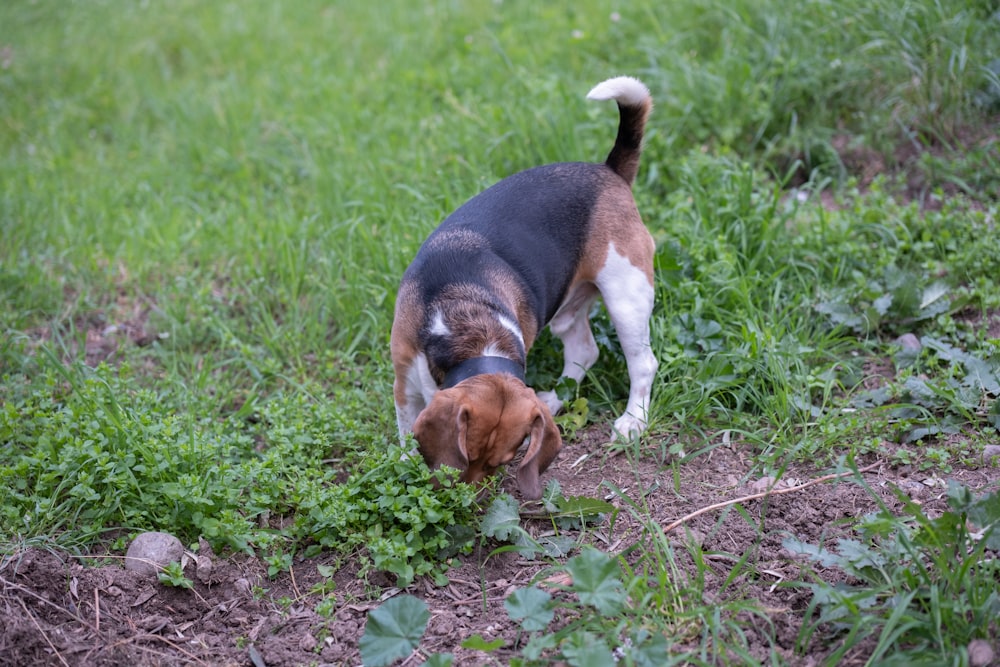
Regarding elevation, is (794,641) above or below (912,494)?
above

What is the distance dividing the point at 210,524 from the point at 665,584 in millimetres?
1821

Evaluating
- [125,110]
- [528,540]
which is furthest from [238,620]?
[125,110]

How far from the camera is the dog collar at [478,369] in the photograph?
3.79m

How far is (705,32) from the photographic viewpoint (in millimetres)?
7113

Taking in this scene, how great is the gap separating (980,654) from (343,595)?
219cm

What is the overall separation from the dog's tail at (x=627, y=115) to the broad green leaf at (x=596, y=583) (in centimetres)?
232

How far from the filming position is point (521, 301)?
4379 mm

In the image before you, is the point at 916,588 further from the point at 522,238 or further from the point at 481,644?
the point at 522,238

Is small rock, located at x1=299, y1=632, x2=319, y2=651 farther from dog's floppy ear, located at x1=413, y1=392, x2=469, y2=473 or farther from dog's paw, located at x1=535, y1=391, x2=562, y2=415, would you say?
dog's paw, located at x1=535, y1=391, x2=562, y2=415

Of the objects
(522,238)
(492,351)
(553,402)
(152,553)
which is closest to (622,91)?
(522,238)

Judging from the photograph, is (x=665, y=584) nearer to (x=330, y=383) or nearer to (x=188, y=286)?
(x=330, y=383)

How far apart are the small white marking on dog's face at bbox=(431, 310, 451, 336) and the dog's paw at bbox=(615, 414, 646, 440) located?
104 centimetres

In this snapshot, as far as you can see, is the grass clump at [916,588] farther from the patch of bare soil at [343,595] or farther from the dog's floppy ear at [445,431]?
the dog's floppy ear at [445,431]

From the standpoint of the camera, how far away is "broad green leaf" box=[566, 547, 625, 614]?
2947 mm
